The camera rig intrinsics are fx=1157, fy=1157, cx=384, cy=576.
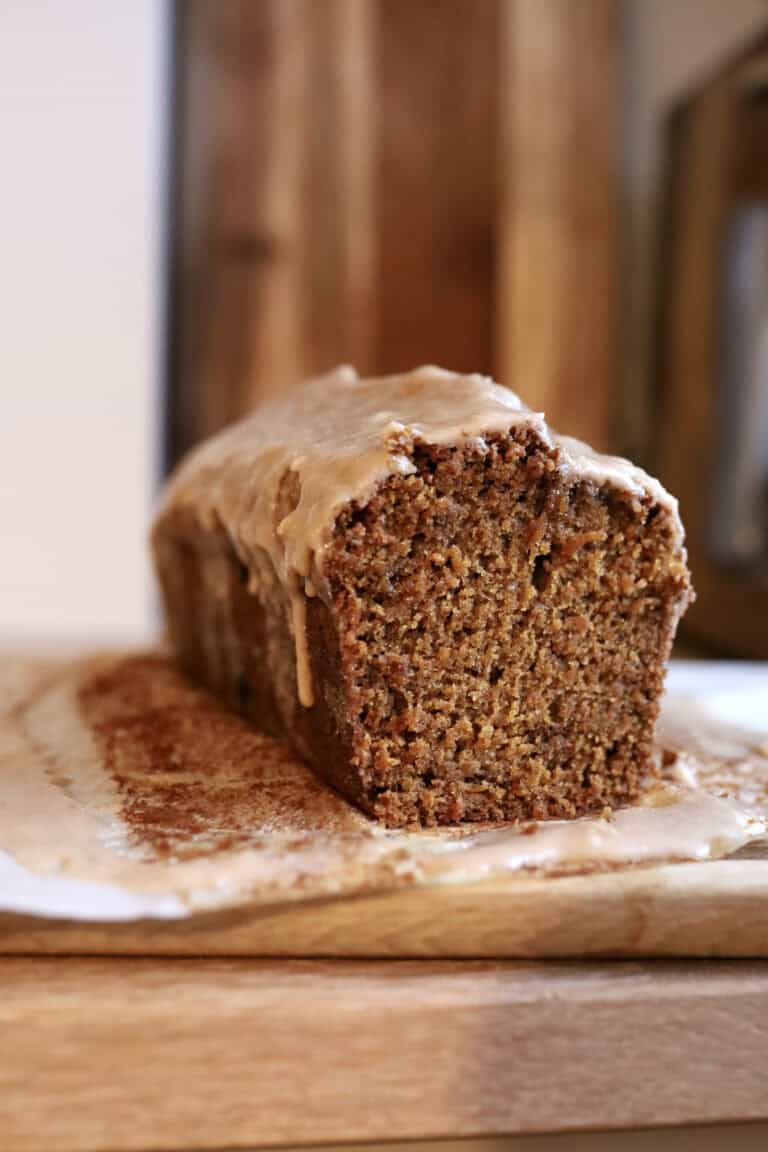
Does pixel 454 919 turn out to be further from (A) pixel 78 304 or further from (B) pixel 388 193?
(B) pixel 388 193

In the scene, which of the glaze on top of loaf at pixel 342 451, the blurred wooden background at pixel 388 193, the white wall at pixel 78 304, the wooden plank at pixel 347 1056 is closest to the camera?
the wooden plank at pixel 347 1056

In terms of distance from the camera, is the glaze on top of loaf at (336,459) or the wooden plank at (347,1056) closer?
the wooden plank at (347,1056)

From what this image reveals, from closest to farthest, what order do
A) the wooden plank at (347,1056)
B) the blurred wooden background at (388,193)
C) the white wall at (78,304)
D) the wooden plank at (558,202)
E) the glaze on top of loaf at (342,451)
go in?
the wooden plank at (347,1056) < the glaze on top of loaf at (342,451) < the white wall at (78,304) < the blurred wooden background at (388,193) < the wooden plank at (558,202)

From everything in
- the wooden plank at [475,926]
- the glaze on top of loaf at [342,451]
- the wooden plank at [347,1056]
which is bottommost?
the wooden plank at [347,1056]

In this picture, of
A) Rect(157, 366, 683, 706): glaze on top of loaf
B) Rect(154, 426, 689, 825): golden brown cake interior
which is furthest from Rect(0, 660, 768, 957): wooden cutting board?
Rect(157, 366, 683, 706): glaze on top of loaf

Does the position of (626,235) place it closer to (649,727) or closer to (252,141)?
(252,141)

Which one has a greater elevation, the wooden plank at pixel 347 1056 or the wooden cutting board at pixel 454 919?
the wooden cutting board at pixel 454 919

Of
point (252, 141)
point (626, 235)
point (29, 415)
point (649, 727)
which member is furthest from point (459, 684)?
point (626, 235)

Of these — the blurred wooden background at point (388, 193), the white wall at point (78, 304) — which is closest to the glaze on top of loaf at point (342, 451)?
the white wall at point (78, 304)

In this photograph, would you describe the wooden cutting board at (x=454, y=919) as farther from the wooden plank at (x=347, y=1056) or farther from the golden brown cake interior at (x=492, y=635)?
the golden brown cake interior at (x=492, y=635)
